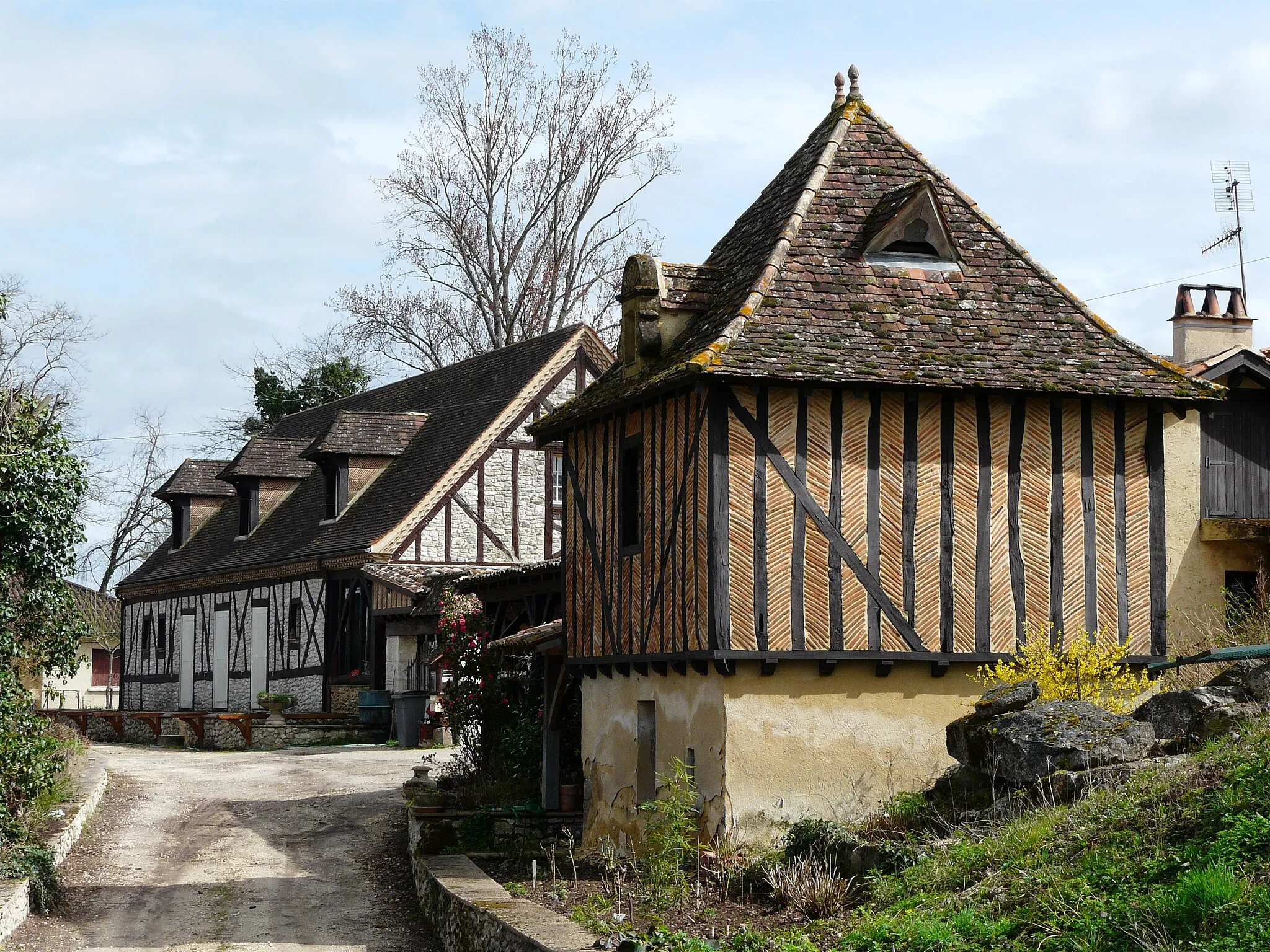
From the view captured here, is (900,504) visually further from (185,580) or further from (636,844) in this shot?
(185,580)

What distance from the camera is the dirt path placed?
12.3m

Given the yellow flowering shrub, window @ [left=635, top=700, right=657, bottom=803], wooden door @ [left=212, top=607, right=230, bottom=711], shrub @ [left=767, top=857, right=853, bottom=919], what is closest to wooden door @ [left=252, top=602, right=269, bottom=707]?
wooden door @ [left=212, top=607, right=230, bottom=711]

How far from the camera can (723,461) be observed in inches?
484

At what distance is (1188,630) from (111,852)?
10.7 meters

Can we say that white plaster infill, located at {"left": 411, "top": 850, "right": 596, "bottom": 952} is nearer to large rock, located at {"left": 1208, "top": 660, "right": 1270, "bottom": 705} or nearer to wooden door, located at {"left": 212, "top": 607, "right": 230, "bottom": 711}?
large rock, located at {"left": 1208, "top": 660, "right": 1270, "bottom": 705}

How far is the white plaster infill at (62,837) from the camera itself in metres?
11.9

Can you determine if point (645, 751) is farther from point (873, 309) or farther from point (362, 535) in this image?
→ point (362, 535)

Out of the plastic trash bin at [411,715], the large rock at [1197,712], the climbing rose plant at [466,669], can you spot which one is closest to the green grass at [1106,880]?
the large rock at [1197,712]

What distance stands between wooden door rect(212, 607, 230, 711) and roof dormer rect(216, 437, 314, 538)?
1870 mm

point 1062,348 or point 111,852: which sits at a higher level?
point 1062,348

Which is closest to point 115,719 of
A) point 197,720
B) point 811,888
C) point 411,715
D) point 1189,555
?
point 197,720

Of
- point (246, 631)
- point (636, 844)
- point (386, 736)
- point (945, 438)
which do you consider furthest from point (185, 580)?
point (945, 438)

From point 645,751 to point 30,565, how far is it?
20.0ft

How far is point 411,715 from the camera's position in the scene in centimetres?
2503
